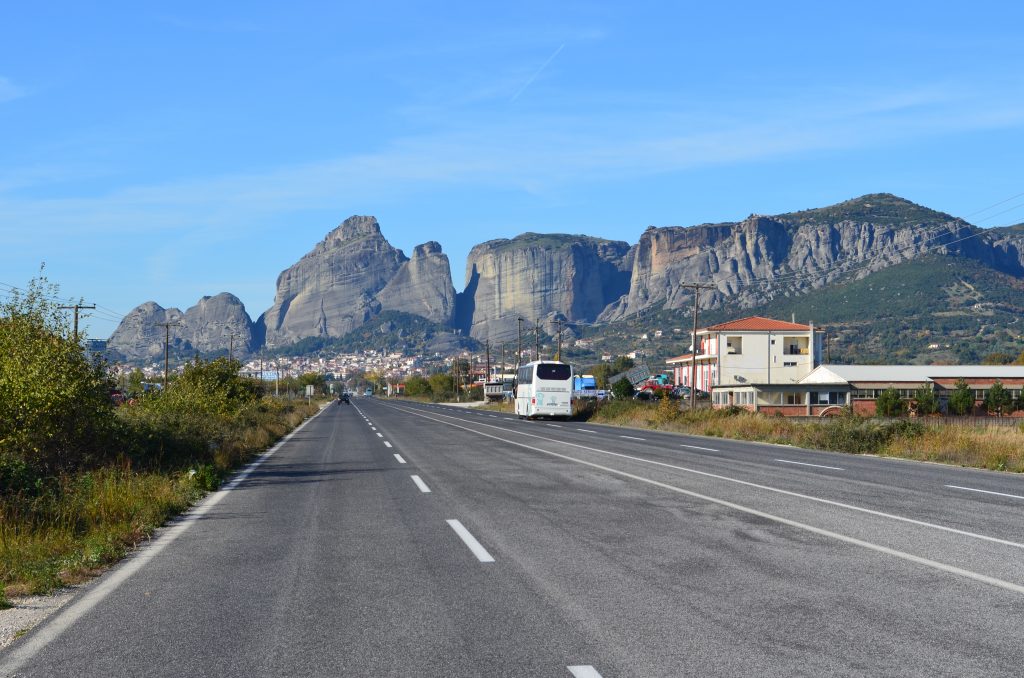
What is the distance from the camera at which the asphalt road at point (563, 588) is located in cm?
548

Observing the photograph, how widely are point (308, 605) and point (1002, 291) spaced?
17062 cm

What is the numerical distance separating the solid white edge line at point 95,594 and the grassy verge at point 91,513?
20 cm

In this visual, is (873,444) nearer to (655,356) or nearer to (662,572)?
(662,572)

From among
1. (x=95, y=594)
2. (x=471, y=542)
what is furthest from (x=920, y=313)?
(x=95, y=594)

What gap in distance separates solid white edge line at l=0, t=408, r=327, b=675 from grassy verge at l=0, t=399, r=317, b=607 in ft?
0.64

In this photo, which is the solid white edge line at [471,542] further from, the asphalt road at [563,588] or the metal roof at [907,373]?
the metal roof at [907,373]

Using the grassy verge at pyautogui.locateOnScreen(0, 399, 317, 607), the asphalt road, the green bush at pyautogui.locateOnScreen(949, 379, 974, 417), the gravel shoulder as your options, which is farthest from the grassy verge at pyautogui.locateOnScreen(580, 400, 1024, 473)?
the green bush at pyautogui.locateOnScreen(949, 379, 974, 417)

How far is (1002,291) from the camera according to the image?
15512 cm

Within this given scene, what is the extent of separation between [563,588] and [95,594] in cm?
375

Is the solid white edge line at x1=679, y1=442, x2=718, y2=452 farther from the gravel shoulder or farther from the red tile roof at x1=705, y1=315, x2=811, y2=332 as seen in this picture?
the red tile roof at x1=705, y1=315, x2=811, y2=332

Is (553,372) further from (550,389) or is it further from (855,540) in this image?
(855,540)

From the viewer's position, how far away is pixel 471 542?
31.6 feet

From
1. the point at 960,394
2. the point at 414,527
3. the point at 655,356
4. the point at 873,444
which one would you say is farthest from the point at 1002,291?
the point at 414,527

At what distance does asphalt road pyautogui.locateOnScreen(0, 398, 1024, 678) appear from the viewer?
548 centimetres
